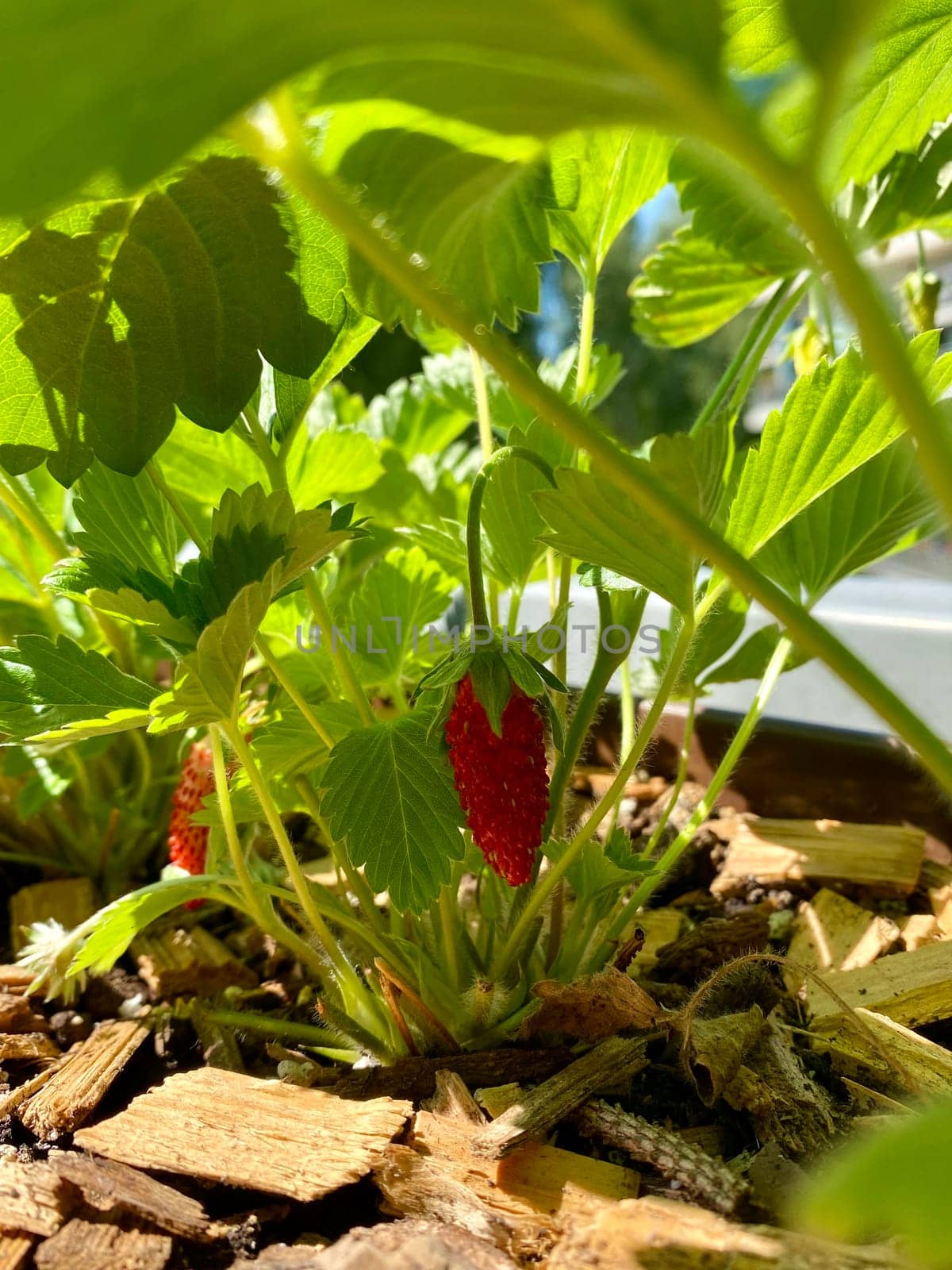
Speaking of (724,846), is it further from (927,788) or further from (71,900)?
(71,900)

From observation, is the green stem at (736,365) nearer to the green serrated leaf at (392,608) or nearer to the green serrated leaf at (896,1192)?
the green serrated leaf at (392,608)

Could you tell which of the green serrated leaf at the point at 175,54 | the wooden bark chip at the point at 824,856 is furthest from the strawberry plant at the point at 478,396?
the wooden bark chip at the point at 824,856

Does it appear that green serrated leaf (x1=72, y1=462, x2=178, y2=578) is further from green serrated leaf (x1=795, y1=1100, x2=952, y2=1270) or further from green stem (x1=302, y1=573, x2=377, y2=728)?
green serrated leaf (x1=795, y1=1100, x2=952, y2=1270)

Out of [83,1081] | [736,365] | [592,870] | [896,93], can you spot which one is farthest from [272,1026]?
[896,93]

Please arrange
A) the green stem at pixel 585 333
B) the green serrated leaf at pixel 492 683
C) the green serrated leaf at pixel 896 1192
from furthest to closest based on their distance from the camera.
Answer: the green stem at pixel 585 333
the green serrated leaf at pixel 492 683
the green serrated leaf at pixel 896 1192

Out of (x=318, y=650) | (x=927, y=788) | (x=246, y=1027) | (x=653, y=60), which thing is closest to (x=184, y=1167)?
(x=246, y=1027)

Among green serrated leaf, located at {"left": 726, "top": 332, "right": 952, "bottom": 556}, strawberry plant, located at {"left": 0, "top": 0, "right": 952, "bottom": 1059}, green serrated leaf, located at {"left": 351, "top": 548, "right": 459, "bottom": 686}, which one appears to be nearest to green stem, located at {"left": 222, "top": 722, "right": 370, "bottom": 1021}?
strawberry plant, located at {"left": 0, "top": 0, "right": 952, "bottom": 1059}

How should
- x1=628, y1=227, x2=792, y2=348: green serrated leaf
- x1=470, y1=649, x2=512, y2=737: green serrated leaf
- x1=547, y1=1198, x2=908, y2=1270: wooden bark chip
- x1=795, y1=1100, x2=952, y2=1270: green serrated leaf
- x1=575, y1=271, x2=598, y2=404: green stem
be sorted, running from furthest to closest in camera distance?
x1=628, y1=227, x2=792, y2=348: green serrated leaf
x1=575, y1=271, x2=598, y2=404: green stem
x1=470, y1=649, x2=512, y2=737: green serrated leaf
x1=547, y1=1198, x2=908, y2=1270: wooden bark chip
x1=795, y1=1100, x2=952, y2=1270: green serrated leaf
